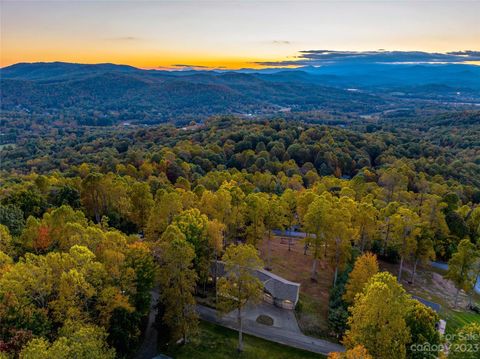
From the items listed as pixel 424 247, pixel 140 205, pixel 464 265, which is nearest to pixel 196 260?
pixel 140 205

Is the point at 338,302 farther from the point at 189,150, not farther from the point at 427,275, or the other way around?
the point at 189,150

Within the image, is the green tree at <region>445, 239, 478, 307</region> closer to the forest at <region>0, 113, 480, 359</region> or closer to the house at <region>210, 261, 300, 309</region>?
the forest at <region>0, 113, 480, 359</region>

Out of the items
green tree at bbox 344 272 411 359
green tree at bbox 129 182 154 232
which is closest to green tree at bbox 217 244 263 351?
green tree at bbox 344 272 411 359

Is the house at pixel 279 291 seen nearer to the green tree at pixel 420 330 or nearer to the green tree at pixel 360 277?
the green tree at pixel 360 277

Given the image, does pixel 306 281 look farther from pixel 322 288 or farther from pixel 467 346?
pixel 467 346

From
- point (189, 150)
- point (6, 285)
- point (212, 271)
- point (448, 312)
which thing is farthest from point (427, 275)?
point (189, 150)
